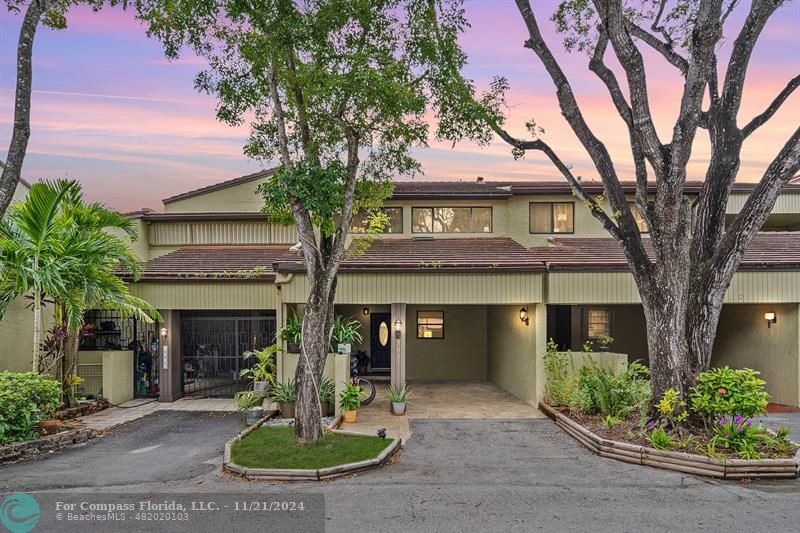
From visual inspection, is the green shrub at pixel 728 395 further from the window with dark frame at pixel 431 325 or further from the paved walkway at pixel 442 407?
the window with dark frame at pixel 431 325

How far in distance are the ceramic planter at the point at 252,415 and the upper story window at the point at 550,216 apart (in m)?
9.29

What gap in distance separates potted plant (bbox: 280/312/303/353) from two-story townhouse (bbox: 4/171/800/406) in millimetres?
254

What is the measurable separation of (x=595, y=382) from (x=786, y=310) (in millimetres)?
6110

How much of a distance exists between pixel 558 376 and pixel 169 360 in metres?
10.1

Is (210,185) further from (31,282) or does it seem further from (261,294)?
(31,282)

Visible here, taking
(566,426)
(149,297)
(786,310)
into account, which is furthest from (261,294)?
(786,310)

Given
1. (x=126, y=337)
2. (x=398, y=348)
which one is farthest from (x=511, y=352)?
(x=126, y=337)

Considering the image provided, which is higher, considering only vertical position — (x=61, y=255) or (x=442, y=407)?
(x=61, y=255)

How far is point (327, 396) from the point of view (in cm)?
1061

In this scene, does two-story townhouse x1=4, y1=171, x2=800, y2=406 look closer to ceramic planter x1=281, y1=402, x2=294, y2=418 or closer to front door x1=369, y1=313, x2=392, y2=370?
front door x1=369, y1=313, x2=392, y2=370

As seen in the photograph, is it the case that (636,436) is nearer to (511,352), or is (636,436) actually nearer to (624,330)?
(511,352)

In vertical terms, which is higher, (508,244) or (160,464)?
(508,244)

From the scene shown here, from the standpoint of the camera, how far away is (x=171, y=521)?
561 cm

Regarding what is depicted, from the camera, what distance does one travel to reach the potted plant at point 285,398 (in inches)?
417
